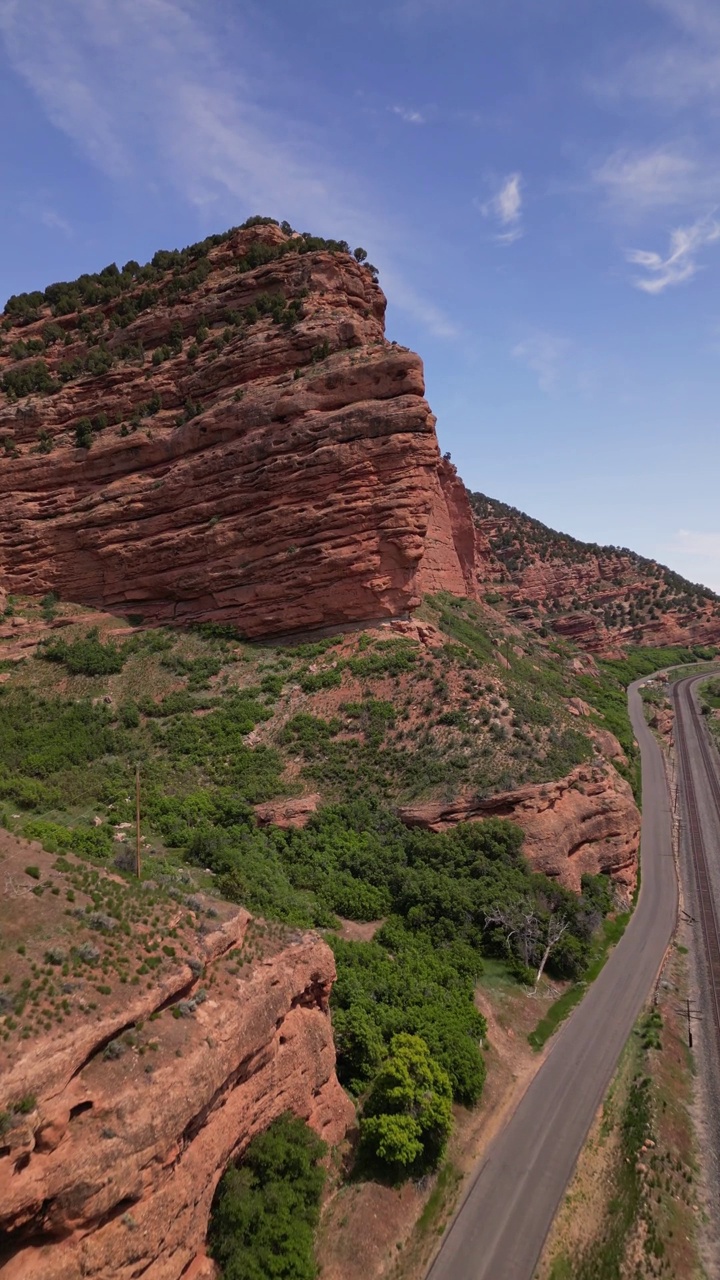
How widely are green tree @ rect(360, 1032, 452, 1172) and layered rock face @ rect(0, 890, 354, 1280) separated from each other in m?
2.58

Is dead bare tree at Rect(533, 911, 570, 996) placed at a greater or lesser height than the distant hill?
lesser

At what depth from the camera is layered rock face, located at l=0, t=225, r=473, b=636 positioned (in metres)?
39.2

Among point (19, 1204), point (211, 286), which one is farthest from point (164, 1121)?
point (211, 286)

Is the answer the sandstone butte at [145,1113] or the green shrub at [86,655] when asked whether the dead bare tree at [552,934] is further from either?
the green shrub at [86,655]

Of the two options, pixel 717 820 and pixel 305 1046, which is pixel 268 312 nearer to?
pixel 305 1046

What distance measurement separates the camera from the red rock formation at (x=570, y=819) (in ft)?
100.0

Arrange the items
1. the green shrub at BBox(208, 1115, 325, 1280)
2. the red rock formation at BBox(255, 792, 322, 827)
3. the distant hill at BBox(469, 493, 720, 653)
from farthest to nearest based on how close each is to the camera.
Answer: the distant hill at BBox(469, 493, 720, 653) → the red rock formation at BBox(255, 792, 322, 827) → the green shrub at BBox(208, 1115, 325, 1280)

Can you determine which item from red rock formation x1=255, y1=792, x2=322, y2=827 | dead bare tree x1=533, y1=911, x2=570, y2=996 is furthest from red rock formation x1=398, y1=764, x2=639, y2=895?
red rock formation x1=255, y1=792, x2=322, y2=827

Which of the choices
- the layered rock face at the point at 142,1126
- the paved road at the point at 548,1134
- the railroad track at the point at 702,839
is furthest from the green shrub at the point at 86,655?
the railroad track at the point at 702,839

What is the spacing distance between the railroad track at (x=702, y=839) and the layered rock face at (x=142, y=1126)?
20839mm

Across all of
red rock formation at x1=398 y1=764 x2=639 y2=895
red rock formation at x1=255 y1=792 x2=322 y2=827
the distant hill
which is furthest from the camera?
the distant hill

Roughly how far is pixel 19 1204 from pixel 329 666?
30.3 meters

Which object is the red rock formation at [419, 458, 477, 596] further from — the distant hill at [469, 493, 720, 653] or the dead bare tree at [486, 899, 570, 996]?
the distant hill at [469, 493, 720, 653]

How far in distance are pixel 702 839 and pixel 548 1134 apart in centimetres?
3178
